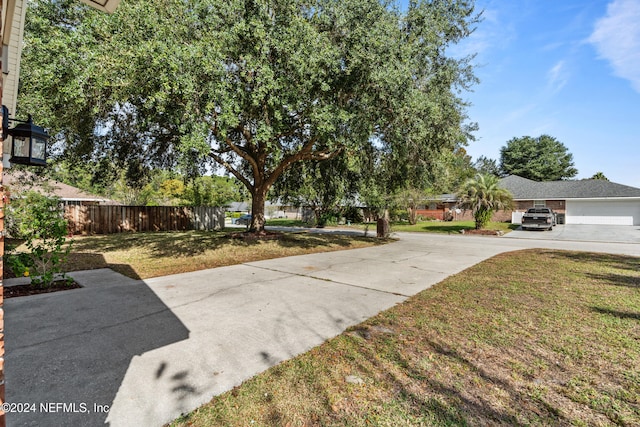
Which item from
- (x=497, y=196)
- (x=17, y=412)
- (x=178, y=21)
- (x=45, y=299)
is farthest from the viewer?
(x=497, y=196)

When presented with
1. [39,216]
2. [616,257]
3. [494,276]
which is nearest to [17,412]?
[39,216]

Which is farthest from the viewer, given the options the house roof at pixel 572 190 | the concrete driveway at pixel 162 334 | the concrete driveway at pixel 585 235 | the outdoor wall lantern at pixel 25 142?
the house roof at pixel 572 190

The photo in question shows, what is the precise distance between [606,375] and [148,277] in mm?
7300

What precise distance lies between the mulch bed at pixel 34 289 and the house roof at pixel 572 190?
34.8 meters

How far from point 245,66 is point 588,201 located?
1282 inches

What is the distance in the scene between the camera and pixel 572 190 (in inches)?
1117

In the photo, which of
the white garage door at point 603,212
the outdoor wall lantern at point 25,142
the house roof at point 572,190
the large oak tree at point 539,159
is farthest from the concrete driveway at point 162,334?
the large oak tree at point 539,159

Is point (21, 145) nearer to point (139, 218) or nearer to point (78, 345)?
point (78, 345)

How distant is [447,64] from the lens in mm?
10164

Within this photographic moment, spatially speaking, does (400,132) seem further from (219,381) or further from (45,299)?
(45,299)

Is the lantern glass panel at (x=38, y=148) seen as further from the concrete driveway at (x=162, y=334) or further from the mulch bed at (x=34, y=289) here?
the mulch bed at (x=34, y=289)

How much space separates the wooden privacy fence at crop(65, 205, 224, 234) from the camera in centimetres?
1488

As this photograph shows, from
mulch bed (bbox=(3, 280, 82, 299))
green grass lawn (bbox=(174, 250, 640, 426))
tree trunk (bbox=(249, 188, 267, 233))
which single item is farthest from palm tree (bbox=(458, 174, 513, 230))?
mulch bed (bbox=(3, 280, 82, 299))

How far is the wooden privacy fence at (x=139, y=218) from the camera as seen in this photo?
48.8ft
